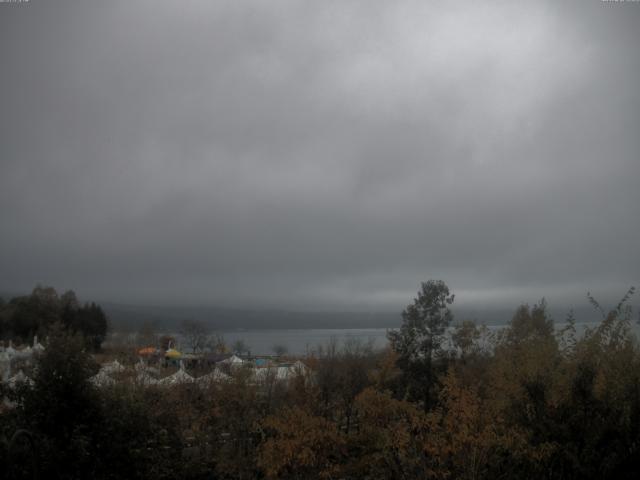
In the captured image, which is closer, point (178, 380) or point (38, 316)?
point (178, 380)

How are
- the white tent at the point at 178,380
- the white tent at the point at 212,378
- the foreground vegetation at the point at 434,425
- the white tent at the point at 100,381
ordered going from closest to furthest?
the foreground vegetation at the point at 434,425 < the white tent at the point at 100,381 < the white tent at the point at 212,378 < the white tent at the point at 178,380

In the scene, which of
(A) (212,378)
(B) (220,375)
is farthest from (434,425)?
(B) (220,375)

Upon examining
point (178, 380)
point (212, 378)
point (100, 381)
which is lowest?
point (178, 380)

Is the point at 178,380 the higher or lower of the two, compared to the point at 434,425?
lower

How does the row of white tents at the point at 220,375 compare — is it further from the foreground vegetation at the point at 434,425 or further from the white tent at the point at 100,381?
the foreground vegetation at the point at 434,425

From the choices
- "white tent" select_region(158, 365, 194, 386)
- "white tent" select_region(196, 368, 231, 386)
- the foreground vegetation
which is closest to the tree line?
"white tent" select_region(158, 365, 194, 386)

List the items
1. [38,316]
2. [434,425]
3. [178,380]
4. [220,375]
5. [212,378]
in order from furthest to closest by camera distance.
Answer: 1. [38,316]
2. [178,380]
3. [220,375]
4. [212,378]
5. [434,425]

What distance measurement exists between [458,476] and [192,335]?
45.3m

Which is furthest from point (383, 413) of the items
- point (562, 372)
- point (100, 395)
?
point (100, 395)

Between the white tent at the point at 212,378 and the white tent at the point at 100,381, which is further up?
the white tent at the point at 100,381

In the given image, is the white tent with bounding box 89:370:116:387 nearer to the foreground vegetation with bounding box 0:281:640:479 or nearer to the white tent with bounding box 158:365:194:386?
the foreground vegetation with bounding box 0:281:640:479

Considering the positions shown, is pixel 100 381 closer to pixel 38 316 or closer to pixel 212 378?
pixel 212 378

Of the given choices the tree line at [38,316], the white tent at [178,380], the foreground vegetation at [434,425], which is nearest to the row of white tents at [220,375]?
the white tent at [178,380]

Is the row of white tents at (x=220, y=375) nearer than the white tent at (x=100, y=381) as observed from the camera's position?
No
